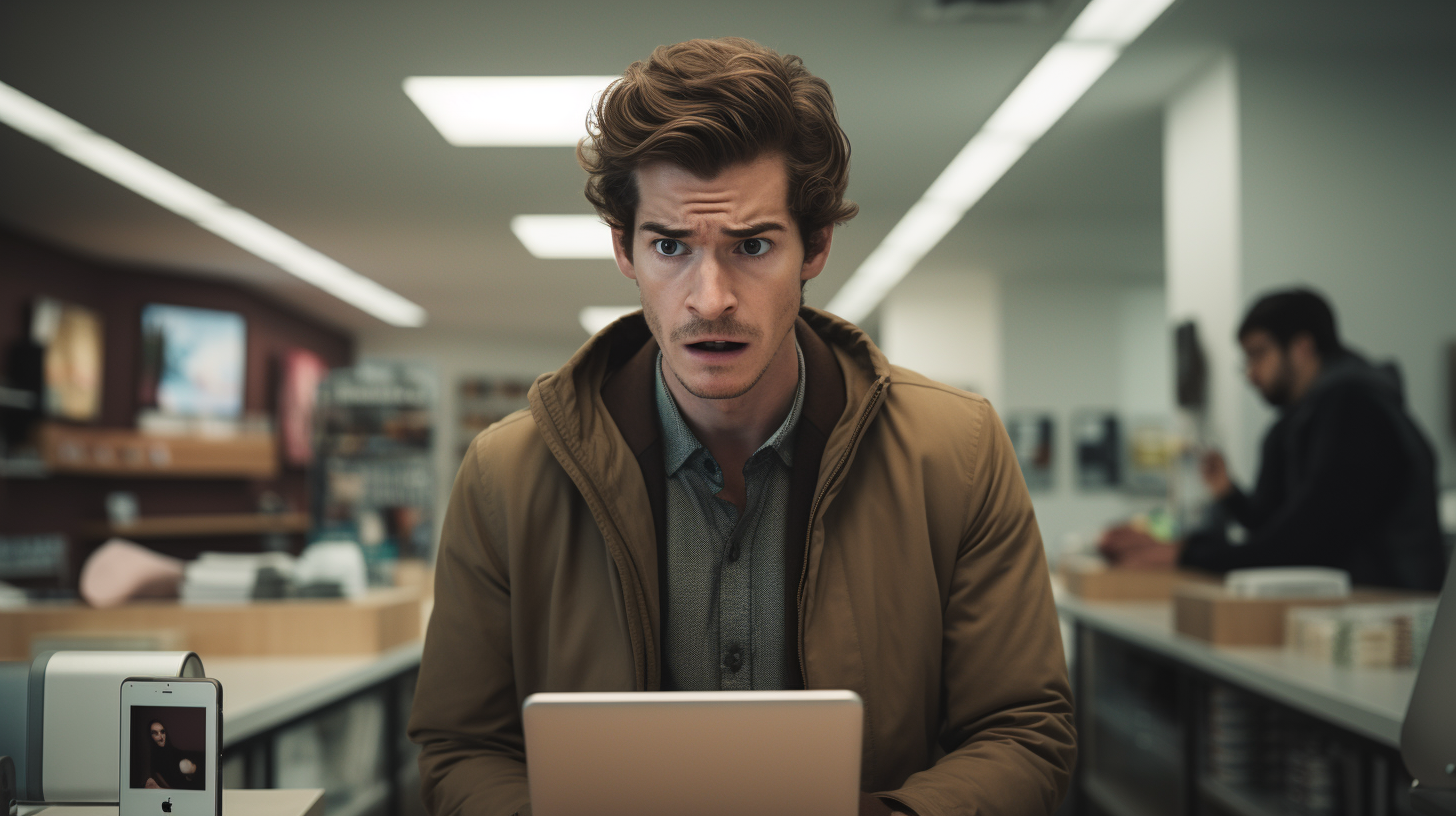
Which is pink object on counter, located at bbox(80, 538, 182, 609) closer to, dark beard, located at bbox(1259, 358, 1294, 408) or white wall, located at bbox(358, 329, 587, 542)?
dark beard, located at bbox(1259, 358, 1294, 408)

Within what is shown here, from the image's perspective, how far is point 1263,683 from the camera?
7.34 ft

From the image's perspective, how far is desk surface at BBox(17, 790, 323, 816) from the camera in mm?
1228

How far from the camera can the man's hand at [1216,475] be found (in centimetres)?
326

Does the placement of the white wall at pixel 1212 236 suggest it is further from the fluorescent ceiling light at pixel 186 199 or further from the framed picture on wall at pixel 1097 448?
the fluorescent ceiling light at pixel 186 199

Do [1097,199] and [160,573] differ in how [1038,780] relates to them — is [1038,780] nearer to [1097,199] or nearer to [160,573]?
[160,573]

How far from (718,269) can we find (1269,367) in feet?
7.50

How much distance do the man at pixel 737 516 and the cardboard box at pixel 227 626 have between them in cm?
154

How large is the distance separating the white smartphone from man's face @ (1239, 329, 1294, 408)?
2774mm

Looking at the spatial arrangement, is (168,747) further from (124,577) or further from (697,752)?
(124,577)

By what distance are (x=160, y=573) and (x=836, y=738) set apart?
2524mm

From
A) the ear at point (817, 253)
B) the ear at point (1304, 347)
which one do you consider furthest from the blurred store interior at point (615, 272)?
the ear at point (817, 253)

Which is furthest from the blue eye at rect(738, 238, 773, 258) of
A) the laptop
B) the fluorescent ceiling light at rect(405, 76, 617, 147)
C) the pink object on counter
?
the fluorescent ceiling light at rect(405, 76, 617, 147)

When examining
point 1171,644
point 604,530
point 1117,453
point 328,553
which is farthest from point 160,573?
point 1117,453

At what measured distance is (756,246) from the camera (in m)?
1.28
